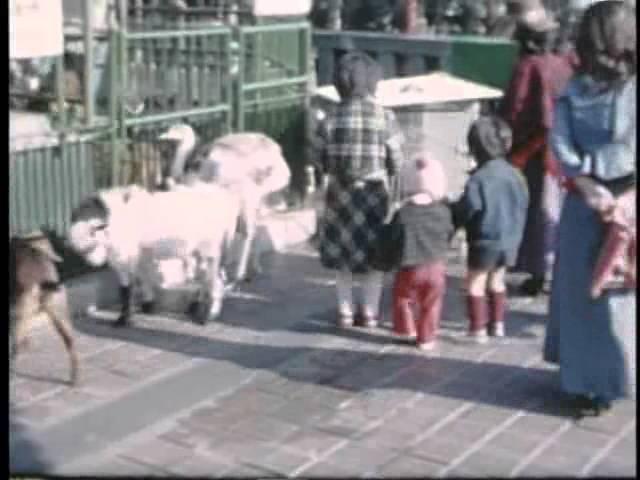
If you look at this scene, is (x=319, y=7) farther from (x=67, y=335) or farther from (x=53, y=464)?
(x=53, y=464)

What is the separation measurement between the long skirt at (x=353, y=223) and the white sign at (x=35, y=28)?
1772mm

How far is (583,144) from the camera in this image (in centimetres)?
560

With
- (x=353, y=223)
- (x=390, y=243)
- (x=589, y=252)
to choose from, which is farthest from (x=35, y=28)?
(x=589, y=252)

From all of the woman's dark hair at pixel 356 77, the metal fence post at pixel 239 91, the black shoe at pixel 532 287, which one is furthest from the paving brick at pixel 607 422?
the metal fence post at pixel 239 91

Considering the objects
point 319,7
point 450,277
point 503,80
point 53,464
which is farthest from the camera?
point 319,7

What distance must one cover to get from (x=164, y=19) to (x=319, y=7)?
4.03 metres

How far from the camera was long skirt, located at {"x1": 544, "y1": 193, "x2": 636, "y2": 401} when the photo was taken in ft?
18.6

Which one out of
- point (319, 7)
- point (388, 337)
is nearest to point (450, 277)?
point (388, 337)

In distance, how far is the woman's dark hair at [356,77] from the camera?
704 cm

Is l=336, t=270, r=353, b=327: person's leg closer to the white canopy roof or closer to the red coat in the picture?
the red coat

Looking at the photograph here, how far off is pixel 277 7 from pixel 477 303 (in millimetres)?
3211

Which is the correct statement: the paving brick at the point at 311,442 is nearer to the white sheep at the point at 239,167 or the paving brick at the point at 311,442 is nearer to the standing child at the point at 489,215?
the standing child at the point at 489,215

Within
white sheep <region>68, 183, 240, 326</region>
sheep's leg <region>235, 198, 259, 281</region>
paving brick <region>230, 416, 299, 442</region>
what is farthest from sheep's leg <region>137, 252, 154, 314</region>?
paving brick <region>230, 416, 299, 442</region>

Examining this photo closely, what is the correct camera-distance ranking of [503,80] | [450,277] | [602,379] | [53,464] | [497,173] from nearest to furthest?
[53,464], [602,379], [497,173], [450,277], [503,80]
